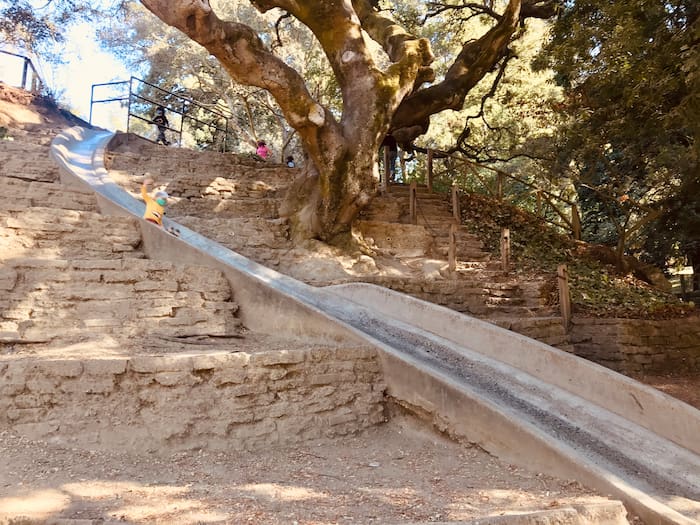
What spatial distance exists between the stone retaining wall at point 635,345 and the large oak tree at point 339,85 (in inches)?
159

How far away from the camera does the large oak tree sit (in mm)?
7441

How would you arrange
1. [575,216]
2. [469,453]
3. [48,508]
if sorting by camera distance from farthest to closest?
[575,216]
[469,453]
[48,508]

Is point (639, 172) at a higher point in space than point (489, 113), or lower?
lower

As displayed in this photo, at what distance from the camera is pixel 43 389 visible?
333 cm

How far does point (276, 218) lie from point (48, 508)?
7.81m

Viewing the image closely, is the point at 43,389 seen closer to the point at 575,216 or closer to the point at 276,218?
the point at 276,218

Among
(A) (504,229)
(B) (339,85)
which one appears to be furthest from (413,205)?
(B) (339,85)

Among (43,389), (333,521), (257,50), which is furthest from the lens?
(257,50)

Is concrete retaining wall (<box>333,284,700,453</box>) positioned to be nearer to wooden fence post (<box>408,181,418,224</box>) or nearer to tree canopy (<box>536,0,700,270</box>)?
tree canopy (<box>536,0,700,270</box>)

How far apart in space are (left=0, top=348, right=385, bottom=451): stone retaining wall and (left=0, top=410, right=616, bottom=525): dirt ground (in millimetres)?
116

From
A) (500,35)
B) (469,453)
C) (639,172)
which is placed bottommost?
(469,453)

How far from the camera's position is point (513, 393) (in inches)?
162

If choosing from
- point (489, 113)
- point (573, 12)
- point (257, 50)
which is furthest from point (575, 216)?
point (257, 50)

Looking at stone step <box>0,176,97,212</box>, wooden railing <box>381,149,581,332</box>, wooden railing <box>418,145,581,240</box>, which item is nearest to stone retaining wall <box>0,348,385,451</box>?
stone step <box>0,176,97,212</box>
